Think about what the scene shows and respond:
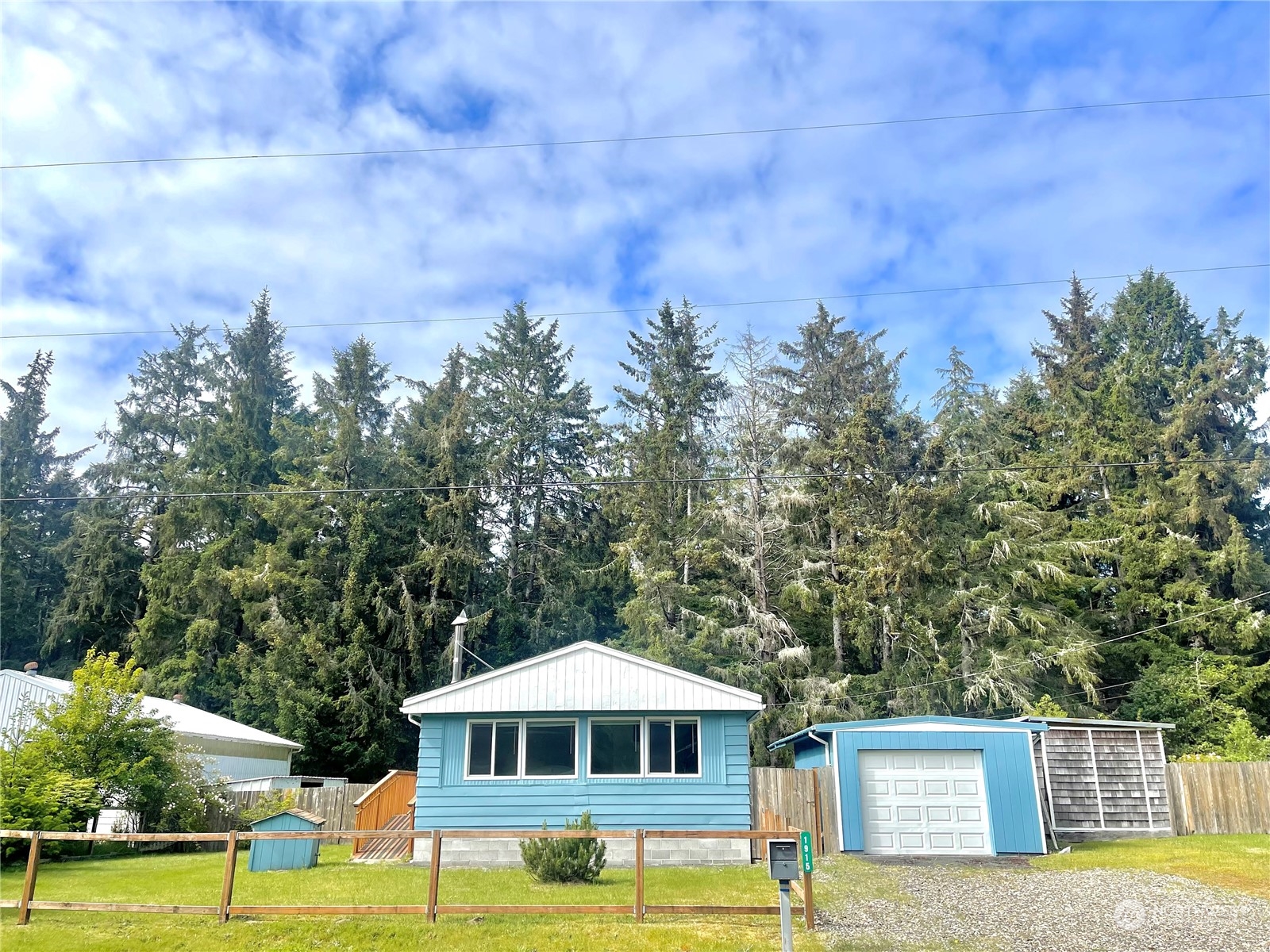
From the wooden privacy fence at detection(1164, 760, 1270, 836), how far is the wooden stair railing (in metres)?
16.6

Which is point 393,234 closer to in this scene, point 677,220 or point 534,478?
point 677,220

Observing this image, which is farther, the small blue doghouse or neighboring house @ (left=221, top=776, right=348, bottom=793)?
neighboring house @ (left=221, top=776, right=348, bottom=793)

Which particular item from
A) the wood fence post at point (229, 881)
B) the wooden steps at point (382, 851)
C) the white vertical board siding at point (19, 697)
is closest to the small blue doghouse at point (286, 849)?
the wooden steps at point (382, 851)

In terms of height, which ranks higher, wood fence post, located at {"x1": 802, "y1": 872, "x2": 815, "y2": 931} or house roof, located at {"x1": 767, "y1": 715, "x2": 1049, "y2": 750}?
house roof, located at {"x1": 767, "y1": 715, "x2": 1049, "y2": 750}

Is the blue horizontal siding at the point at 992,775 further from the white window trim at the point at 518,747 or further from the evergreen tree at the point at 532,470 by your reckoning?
the evergreen tree at the point at 532,470

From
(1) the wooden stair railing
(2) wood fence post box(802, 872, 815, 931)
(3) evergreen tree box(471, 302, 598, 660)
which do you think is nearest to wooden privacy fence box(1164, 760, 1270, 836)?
(2) wood fence post box(802, 872, 815, 931)

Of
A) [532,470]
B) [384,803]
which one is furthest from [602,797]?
[532,470]

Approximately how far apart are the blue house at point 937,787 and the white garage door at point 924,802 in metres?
0.01

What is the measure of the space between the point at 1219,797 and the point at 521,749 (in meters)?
15.5

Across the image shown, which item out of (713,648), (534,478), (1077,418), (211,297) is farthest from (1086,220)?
(534,478)

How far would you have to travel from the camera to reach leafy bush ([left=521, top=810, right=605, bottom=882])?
39.6ft

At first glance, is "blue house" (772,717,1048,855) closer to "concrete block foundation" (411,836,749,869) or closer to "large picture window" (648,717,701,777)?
"concrete block foundation" (411,836,749,869)

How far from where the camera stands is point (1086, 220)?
570 inches

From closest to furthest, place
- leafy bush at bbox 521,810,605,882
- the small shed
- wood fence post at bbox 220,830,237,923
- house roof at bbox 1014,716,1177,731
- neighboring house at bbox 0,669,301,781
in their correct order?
wood fence post at bbox 220,830,237,923, leafy bush at bbox 521,810,605,882, house roof at bbox 1014,716,1177,731, the small shed, neighboring house at bbox 0,669,301,781
